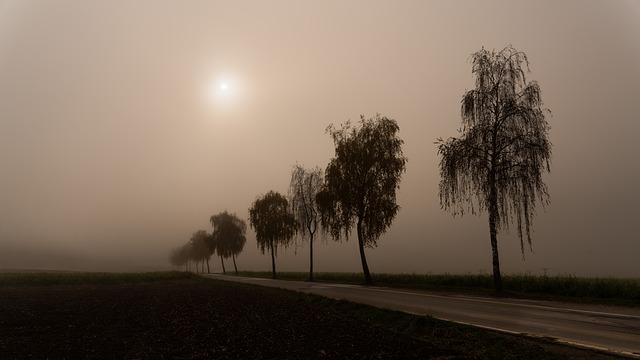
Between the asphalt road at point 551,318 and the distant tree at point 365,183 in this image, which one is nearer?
Result: the asphalt road at point 551,318

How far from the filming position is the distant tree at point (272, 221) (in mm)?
55469

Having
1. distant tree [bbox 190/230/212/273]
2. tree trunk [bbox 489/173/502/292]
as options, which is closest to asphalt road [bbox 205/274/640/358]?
tree trunk [bbox 489/173/502/292]

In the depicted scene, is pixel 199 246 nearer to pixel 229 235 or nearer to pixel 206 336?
pixel 229 235

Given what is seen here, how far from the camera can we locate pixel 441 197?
78.9ft

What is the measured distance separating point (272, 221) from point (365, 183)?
87.5 ft

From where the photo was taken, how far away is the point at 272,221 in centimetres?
5816

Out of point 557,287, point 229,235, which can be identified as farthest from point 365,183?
point 229,235

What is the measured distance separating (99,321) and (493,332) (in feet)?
51.2

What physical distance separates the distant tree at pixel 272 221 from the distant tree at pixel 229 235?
20131mm

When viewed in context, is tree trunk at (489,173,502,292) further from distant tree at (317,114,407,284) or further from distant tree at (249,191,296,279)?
distant tree at (249,191,296,279)

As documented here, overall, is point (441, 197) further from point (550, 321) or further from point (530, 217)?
point (550, 321)

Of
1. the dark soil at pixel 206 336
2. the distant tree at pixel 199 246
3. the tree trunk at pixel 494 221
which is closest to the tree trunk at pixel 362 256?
the tree trunk at pixel 494 221

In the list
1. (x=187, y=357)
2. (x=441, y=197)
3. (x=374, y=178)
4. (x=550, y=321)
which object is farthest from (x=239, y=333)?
(x=374, y=178)

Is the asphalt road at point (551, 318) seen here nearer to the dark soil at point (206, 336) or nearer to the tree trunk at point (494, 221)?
the dark soil at point (206, 336)
